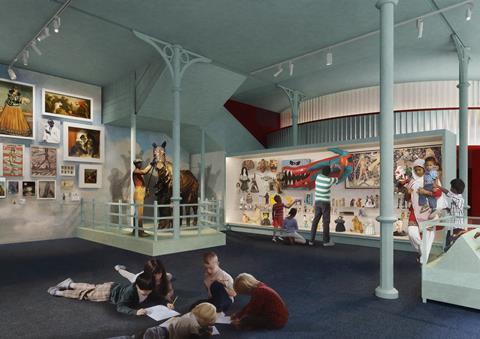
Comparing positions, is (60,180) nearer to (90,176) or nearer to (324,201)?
(90,176)

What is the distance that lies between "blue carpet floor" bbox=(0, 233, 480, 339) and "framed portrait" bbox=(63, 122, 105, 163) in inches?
124

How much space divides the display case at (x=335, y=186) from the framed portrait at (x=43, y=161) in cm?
537

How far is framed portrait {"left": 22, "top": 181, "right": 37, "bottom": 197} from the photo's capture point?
9.17 m

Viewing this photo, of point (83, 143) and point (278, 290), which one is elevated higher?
point (83, 143)

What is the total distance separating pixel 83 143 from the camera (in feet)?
33.9

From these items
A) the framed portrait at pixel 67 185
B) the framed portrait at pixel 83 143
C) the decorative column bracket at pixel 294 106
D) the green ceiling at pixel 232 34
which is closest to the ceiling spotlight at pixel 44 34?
the green ceiling at pixel 232 34

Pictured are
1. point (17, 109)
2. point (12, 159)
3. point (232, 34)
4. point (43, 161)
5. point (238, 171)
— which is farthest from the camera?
point (238, 171)

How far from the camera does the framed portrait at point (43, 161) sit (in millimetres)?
9352

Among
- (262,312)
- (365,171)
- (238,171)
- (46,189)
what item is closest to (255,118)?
(238,171)

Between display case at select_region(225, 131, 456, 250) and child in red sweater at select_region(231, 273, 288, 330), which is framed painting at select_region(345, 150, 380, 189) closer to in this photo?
display case at select_region(225, 131, 456, 250)

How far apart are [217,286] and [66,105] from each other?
8.53m

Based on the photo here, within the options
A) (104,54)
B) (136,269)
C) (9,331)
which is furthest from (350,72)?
(9,331)

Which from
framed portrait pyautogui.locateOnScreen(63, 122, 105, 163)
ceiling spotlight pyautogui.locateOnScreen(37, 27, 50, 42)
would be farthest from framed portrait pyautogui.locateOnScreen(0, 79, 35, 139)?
ceiling spotlight pyautogui.locateOnScreen(37, 27, 50, 42)

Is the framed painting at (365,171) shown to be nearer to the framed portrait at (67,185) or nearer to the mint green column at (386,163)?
the mint green column at (386,163)
